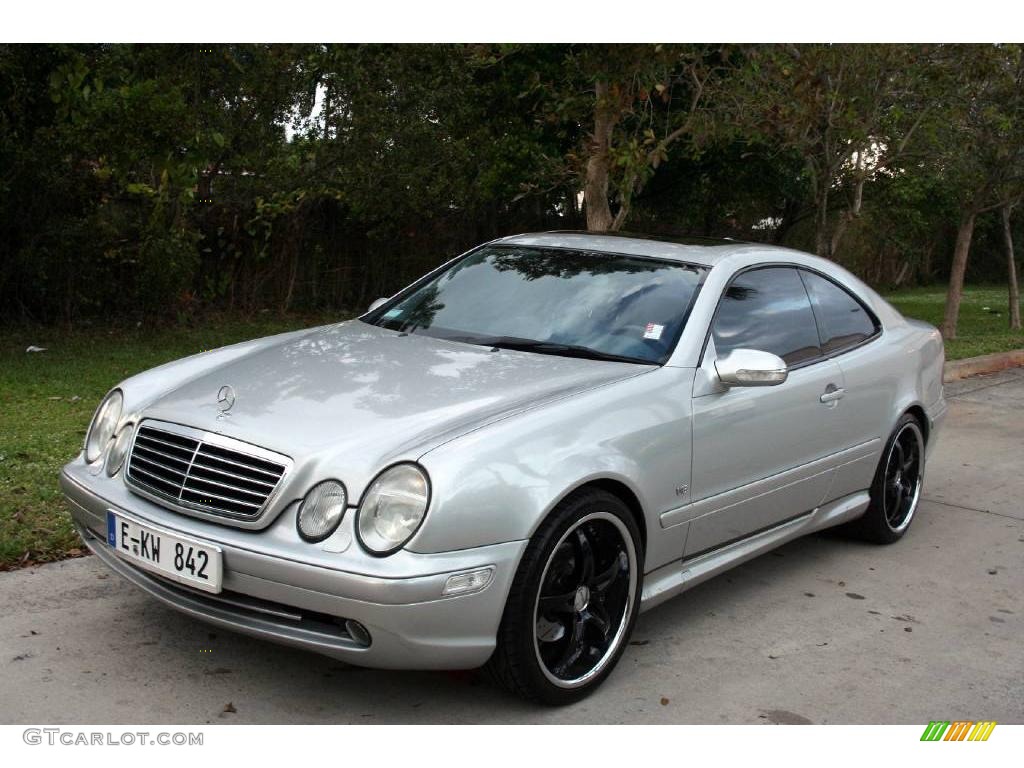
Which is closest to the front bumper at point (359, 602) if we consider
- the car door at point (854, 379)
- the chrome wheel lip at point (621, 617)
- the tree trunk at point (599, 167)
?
the chrome wheel lip at point (621, 617)

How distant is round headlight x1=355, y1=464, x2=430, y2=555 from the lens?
3369 mm

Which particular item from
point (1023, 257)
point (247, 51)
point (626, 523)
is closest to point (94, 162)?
point (247, 51)

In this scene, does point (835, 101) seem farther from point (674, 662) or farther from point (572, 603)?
point (572, 603)

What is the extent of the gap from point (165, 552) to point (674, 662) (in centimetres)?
178

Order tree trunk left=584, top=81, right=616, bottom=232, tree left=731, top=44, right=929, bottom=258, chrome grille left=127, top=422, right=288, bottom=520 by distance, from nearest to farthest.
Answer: chrome grille left=127, top=422, right=288, bottom=520 < tree trunk left=584, top=81, right=616, bottom=232 < tree left=731, top=44, right=929, bottom=258

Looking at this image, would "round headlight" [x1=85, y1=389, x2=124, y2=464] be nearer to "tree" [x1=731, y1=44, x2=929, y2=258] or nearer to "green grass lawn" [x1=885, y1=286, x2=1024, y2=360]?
"tree" [x1=731, y1=44, x2=929, y2=258]

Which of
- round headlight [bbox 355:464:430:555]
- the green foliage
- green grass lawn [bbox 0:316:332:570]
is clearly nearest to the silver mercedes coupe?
round headlight [bbox 355:464:430:555]

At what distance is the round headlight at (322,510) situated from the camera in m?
3.42

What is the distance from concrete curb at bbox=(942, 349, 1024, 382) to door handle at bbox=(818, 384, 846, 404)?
6.44 meters

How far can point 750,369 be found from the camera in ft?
14.0

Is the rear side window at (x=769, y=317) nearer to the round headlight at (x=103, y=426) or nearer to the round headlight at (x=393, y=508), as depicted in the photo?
the round headlight at (x=393, y=508)

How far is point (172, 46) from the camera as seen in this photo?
9875mm

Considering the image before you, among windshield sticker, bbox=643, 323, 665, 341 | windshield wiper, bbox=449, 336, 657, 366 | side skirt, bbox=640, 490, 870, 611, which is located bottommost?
side skirt, bbox=640, 490, 870, 611

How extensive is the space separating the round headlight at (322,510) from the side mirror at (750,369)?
1.58 meters
